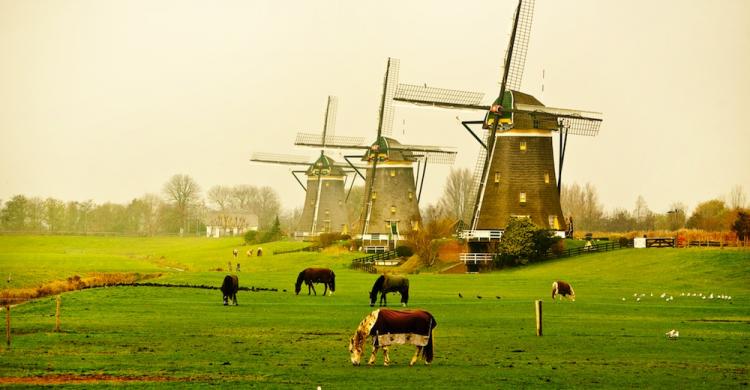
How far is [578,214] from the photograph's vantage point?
17475cm

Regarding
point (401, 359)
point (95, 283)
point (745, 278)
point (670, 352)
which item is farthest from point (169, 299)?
point (745, 278)

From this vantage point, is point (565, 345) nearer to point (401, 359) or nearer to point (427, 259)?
point (401, 359)

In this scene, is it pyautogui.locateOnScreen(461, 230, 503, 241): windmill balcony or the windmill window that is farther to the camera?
pyautogui.locateOnScreen(461, 230, 503, 241): windmill balcony

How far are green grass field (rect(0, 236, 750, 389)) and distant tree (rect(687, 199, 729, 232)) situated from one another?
184ft

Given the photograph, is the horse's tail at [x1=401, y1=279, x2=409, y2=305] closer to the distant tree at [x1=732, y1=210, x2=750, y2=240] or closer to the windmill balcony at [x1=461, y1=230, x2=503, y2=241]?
the windmill balcony at [x1=461, y1=230, x2=503, y2=241]

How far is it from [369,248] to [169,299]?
5743 cm

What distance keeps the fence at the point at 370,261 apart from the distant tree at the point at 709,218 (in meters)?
39.2

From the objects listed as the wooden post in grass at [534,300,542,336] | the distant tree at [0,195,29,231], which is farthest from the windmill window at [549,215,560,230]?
the distant tree at [0,195,29,231]

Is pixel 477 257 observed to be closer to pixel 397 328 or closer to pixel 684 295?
pixel 684 295

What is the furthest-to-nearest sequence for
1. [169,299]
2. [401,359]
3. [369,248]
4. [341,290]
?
[369,248] → [341,290] → [169,299] → [401,359]

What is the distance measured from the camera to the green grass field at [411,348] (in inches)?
904

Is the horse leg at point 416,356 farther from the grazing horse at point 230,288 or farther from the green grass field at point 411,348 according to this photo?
the grazing horse at point 230,288

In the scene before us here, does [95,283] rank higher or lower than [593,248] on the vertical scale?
lower

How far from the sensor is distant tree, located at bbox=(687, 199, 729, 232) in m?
118
